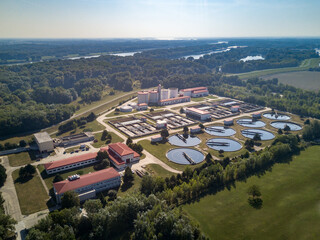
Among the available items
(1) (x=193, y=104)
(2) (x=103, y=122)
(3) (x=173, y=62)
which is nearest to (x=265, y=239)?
(2) (x=103, y=122)

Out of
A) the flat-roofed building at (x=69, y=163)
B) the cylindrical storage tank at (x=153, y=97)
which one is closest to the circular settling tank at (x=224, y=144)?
the flat-roofed building at (x=69, y=163)

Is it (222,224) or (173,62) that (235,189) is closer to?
(222,224)

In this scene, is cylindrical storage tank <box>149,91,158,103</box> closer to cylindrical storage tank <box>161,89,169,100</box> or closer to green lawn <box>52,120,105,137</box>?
cylindrical storage tank <box>161,89,169,100</box>

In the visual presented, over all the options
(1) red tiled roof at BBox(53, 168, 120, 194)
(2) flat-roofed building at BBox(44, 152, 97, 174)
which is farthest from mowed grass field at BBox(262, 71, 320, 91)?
(1) red tiled roof at BBox(53, 168, 120, 194)

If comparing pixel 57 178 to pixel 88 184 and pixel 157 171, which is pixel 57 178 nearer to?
pixel 88 184

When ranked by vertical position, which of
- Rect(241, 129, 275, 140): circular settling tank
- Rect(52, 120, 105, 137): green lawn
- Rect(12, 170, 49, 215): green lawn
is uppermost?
Rect(52, 120, 105, 137): green lawn

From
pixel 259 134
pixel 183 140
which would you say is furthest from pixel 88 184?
pixel 259 134
